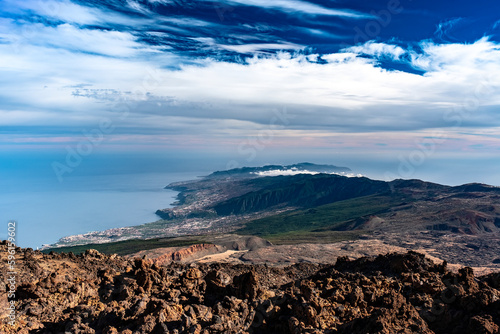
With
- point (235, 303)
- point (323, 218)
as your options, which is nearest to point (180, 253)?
point (235, 303)

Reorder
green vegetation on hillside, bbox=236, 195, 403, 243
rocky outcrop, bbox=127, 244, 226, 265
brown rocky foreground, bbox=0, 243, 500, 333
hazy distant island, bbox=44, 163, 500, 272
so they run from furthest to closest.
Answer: green vegetation on hillside, bbox=236, 195, 403, 243
hazy distant island, bbox=44, 163, 500, 272
rocky outcrop, bbox=127, 244, 226, 265
brown rocky foreground, bbox=0, 243, 500, 333

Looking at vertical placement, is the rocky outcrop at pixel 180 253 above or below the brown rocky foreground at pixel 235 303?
below

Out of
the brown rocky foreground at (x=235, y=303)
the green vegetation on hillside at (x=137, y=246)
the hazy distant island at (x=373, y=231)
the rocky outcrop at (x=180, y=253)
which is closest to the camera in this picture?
the brown rocky foreground at (x=235, y=303)

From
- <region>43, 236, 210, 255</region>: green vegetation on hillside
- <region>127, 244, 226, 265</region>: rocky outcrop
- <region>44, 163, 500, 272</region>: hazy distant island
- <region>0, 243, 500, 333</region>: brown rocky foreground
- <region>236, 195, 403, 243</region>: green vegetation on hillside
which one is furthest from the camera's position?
<region>236, 195, 403, 243</region>: green vegetation on hillside

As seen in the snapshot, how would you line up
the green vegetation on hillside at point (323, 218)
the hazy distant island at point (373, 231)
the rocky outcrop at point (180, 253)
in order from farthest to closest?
the green vegetation on hillside at point (323, 218)
the hazy distant island at point (373, 231)
the rocky outcrop at point (180, 253)

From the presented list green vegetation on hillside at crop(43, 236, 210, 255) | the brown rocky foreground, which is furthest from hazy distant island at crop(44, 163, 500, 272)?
the brown rocky foreground

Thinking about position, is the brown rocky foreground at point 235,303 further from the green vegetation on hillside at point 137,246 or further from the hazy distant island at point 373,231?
the green vegetation on hillside at point 137,246

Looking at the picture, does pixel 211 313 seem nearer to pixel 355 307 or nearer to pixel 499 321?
pixel 355 307

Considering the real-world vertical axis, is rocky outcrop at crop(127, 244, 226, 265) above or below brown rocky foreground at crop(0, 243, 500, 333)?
below

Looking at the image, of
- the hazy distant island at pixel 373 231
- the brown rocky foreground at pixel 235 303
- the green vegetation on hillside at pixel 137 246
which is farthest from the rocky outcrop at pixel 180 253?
the brown rocky foreground at pixel 235 303

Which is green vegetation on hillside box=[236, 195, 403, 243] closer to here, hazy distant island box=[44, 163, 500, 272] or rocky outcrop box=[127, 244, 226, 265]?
hazy distant island box=[44, 163, 500, 272]
